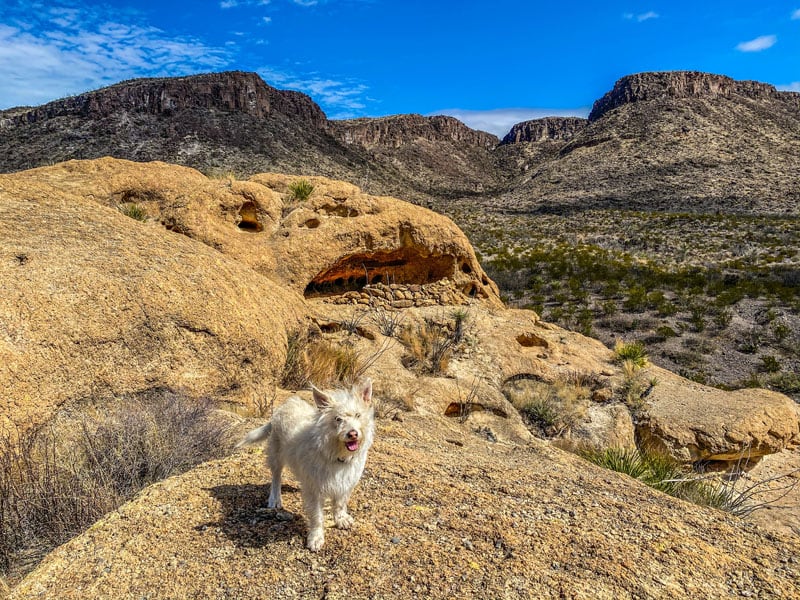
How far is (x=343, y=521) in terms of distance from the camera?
10.4ft

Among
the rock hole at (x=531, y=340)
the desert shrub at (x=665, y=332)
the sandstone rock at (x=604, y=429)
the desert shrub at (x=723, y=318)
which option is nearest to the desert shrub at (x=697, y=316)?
the desert shrub at (x=723, y=318)

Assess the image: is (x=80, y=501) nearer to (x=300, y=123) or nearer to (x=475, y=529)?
(x=475, y=529)

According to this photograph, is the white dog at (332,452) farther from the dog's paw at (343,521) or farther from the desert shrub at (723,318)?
the desert shrub at (723,318)

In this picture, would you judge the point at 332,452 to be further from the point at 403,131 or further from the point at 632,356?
the point at 403,131

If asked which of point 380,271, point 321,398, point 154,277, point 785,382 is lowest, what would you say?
point 785,382

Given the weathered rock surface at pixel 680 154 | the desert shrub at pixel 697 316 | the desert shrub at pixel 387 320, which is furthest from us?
the weathered rock surface at pixel 680 154

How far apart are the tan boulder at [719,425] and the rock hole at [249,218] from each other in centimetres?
795

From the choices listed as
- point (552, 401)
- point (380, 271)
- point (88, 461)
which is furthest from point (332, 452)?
point (380, 271)

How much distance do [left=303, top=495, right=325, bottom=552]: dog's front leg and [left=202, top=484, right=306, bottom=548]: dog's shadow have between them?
0.53 feet

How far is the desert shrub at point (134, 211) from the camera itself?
9258 millimetres

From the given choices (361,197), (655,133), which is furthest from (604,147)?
(361,197)

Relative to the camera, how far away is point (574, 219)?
150 ft

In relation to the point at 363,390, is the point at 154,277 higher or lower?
higher

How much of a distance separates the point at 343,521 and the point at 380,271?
27.8 feet
